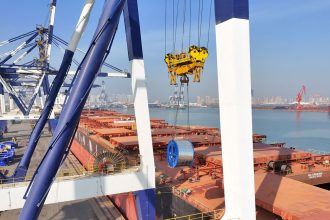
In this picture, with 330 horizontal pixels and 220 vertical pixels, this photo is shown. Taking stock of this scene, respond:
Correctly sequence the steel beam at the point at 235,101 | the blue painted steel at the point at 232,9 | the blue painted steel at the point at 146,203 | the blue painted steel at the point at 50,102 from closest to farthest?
the blue painted steel at the point at 232,9 < the steel beam at the point at 235,101 < the blue painted steel at the point at 50,102 < the blue painted steel at the point at 146,203

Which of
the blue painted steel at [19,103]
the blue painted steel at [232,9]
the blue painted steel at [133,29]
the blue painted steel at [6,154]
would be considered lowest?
the blue painted steel at [6,154]

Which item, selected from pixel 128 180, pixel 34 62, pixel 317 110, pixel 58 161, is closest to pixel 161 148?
pixel 128 180

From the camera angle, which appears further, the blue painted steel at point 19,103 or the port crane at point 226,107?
the blue painted steel at point 19,103

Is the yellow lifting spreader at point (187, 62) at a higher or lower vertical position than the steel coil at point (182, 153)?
higher

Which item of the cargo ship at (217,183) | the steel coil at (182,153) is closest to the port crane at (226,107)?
the cargo ship at (217,183)

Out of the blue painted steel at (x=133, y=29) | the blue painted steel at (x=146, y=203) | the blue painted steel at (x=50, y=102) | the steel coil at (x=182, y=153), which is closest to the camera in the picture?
the steel coil at (x=182, y=153)

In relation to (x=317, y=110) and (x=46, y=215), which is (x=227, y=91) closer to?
(x=46, y=215)

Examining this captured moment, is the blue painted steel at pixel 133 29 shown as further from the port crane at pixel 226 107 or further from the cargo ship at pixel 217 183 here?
the cargo ship at pixel 217 183

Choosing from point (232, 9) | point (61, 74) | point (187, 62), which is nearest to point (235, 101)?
point (232, 9)

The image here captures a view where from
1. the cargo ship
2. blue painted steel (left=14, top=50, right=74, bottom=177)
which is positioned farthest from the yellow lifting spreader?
the cargo ship
